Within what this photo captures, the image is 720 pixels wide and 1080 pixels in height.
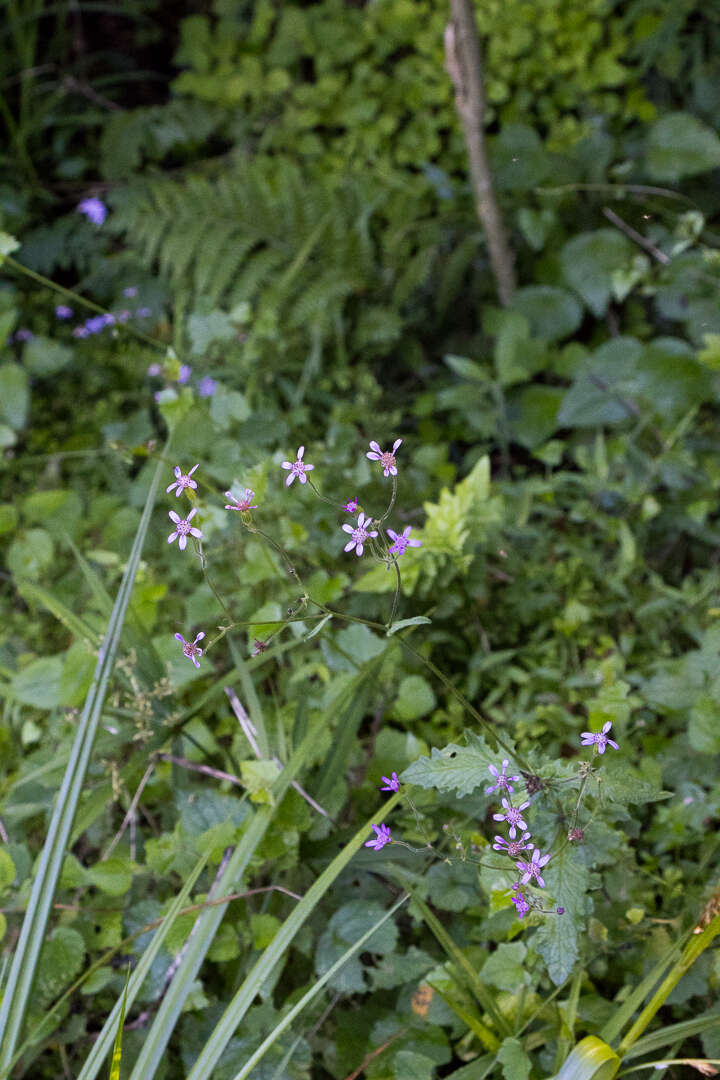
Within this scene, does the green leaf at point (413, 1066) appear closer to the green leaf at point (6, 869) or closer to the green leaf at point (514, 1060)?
the green leaf at point (514, 1060)

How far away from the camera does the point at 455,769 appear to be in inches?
40.8

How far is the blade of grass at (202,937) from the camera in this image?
1.04m

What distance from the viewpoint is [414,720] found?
1750 mm

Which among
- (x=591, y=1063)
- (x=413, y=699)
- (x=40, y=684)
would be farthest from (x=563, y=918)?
(x=40, y=684)

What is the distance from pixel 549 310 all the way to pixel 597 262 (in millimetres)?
176

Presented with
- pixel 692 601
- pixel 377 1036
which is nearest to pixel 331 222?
pixel 692 601

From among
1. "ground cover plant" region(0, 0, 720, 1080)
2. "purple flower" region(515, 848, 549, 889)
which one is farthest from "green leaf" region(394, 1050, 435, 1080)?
"purple flower" region(515, 848, 549, 889)

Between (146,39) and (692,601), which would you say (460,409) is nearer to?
(692,601)

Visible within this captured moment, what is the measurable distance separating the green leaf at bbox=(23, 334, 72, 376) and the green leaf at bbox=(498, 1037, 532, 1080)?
2259 mm

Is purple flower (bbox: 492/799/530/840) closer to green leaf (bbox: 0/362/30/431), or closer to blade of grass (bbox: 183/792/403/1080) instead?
blade of grass (bbox: 183/792/403/1080)

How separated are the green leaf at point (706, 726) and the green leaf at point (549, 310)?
50.5 inches

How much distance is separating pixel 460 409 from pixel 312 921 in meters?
1.48

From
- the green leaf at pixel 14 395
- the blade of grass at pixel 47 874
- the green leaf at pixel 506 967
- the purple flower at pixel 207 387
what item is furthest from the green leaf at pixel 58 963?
the green leaf at pixel 14 395

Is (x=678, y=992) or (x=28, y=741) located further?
(x=28, y=741)
